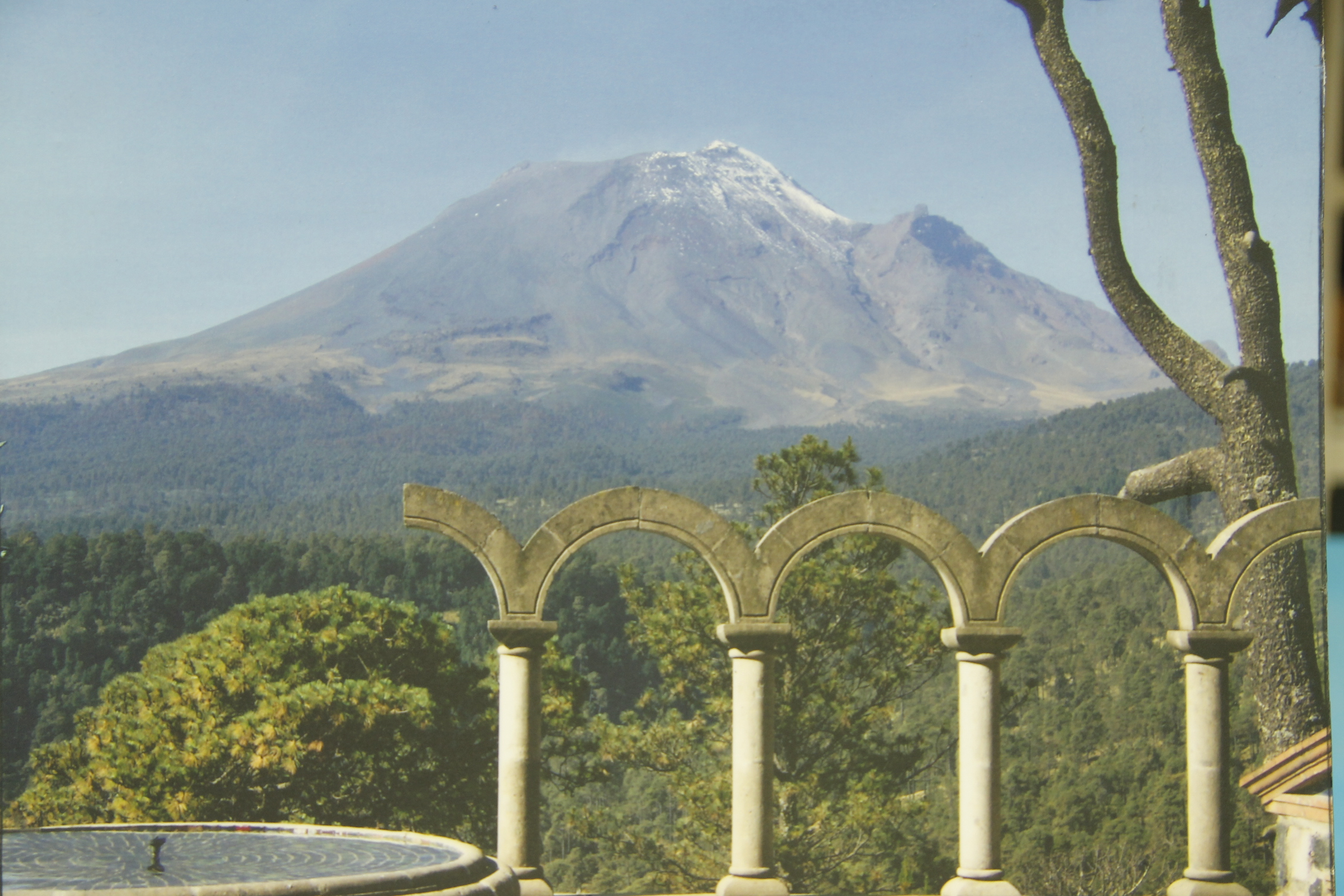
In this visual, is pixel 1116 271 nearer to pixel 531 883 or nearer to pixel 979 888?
pixel 979 888

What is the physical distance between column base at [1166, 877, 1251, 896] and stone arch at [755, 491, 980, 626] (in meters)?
2.81

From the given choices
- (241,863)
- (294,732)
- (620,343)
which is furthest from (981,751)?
(620,343)

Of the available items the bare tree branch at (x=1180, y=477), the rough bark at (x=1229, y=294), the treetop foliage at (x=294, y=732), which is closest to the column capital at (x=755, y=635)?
the bare tree branch at (x=1180, y=477)

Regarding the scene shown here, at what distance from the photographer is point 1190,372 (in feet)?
57.0

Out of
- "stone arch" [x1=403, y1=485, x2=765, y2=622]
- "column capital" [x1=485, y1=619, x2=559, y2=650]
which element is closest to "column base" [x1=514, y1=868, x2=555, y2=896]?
"column capital" [x1=485, y1=619, x2=559, y2=650]

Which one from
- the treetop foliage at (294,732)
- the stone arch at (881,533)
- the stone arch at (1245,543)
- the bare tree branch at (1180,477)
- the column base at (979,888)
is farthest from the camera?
the treetop foliage at (294,732)

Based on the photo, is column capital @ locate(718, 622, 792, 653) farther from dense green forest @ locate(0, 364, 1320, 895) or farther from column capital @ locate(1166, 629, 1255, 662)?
dense green forest @ locate(0, 364, 1320, 895)

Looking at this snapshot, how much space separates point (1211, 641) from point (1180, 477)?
5962 mm

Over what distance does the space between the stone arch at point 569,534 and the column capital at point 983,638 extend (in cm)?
155

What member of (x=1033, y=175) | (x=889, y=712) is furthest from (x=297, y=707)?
(x=1033, y=175)

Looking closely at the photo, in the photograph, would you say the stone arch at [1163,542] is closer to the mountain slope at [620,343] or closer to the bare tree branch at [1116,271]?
the bare tree branch at [1116,271]

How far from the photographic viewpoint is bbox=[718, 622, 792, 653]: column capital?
11.2 m

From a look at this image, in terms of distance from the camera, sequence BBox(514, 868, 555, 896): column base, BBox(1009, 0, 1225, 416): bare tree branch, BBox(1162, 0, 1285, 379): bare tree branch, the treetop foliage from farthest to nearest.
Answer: the treetop foliage, BBox(1009, 0, 1225, 416): bare tree branch, BBox(1162, 0, 1285, 379): bare tree branch, BBox(514, 868, 555, 896): column base

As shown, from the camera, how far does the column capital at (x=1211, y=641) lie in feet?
37.9
